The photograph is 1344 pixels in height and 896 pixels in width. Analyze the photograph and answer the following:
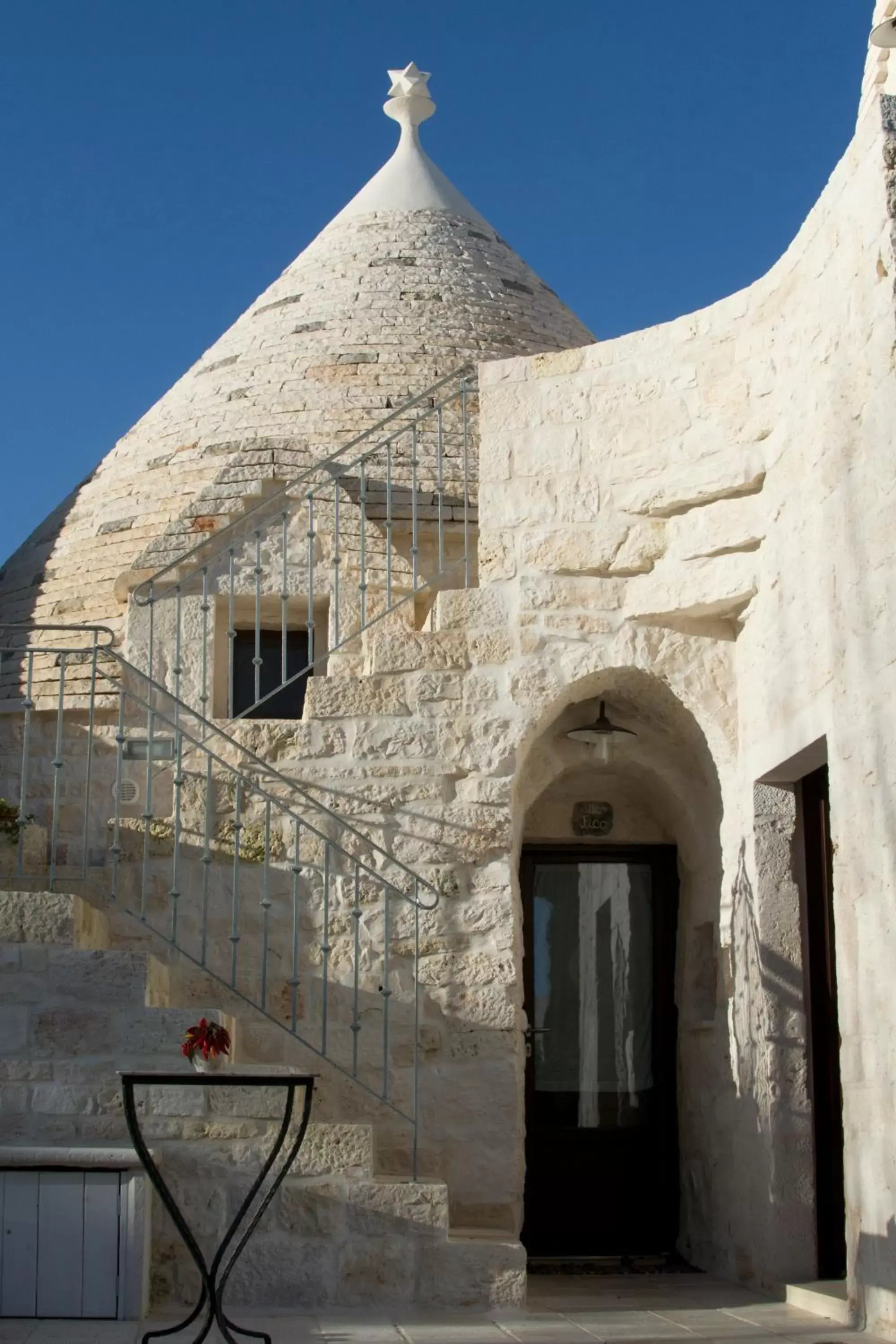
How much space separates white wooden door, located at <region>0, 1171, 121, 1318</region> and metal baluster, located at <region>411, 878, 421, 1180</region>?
5.65 ft

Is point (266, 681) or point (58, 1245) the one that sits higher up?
point (266, 681)

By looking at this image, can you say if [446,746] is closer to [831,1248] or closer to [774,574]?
[774,574]

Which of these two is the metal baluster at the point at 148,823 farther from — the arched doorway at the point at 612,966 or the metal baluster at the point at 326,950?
the arched doorway at the point at 612,966

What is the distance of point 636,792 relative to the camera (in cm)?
955

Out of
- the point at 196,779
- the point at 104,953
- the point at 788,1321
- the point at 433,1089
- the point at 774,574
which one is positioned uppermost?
the point at 774,574

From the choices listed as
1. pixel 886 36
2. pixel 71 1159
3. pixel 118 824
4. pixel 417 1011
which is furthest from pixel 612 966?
pixel 886 36

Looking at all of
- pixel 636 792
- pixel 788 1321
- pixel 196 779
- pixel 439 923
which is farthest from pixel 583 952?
pixel 788 1321

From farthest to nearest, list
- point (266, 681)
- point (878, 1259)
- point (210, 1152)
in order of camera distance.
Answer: point (266, 681) → point (210, 1152) → point (878, 1259)

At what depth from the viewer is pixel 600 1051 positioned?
9320 millimetres

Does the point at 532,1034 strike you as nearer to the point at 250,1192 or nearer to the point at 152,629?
the point at 152,629

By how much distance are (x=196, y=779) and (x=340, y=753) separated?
746 millimetres

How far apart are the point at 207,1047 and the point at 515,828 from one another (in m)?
2.64

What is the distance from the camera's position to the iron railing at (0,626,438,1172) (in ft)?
25.5

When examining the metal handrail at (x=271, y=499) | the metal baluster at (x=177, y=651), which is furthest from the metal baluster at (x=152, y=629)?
the metal baluster at (x=177, y=651)
